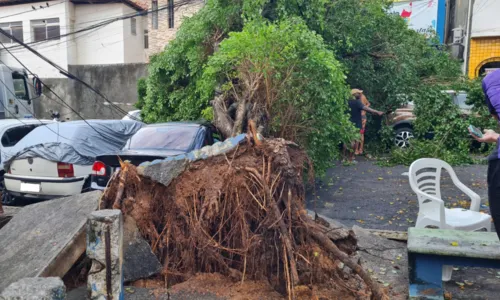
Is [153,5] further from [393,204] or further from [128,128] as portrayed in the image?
[393,204]

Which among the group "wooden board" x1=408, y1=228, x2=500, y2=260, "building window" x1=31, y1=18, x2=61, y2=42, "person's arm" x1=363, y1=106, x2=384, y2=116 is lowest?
"wooden board" x1=408, y1=228, x2=500, y2=260

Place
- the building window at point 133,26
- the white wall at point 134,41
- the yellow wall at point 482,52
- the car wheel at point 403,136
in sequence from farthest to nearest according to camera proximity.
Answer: the building window at point 133,26
the white wall at point 134,41
the yellow wall at point 482,52
the car wheel at point 403,136

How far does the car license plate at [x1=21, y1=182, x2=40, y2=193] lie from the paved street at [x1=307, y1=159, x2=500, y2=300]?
182 inches

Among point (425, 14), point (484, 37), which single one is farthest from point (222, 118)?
point (425, 14)

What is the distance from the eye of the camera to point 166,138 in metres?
7.64

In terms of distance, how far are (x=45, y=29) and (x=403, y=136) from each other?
66.3ft

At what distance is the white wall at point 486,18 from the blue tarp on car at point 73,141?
1463 centimetres

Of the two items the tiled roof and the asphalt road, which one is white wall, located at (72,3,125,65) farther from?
the asphalt road

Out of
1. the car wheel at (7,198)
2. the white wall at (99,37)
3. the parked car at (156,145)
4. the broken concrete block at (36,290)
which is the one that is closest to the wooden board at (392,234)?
the parked car at (156,145)

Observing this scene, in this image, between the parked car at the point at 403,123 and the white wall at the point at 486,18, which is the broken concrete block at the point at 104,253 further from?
the white wall at the point at 486,18

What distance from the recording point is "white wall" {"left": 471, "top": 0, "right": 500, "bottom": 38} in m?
18.3

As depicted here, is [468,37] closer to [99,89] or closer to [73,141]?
[99,89]

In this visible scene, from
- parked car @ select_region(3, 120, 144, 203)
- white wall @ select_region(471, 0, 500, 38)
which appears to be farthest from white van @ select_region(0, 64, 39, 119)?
white wall @ select_region(471, 0, 500, 38)

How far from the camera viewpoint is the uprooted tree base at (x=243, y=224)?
4.46 metres
